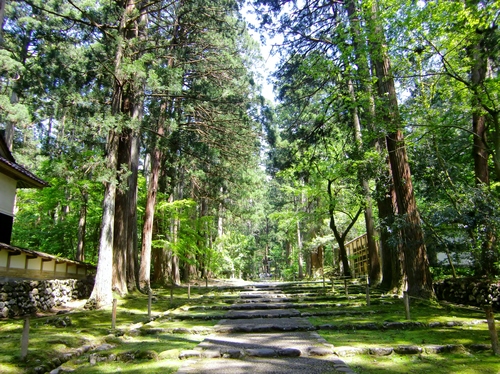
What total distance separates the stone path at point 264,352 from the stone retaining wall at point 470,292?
4.90 meters

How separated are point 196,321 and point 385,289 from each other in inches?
303

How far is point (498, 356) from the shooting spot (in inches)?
189

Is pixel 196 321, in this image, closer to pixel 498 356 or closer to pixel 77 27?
pixel 498 356

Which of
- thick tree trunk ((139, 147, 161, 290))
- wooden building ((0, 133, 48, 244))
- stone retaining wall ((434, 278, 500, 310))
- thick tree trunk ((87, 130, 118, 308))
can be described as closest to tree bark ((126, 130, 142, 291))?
thick tree trunk ((139, 147, 161, 290))

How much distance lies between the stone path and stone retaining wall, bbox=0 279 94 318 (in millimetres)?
6175

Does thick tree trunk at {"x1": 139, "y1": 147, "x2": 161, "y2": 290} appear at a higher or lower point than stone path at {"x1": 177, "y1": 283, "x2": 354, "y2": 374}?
higher

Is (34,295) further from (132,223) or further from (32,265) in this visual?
(132,223)

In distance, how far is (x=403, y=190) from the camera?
10.2 meters

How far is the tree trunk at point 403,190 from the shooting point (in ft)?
29.4

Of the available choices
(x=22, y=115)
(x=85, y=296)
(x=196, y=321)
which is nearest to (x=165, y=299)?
(x=85, y=296)

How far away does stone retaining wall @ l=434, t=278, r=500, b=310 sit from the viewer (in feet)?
29.0

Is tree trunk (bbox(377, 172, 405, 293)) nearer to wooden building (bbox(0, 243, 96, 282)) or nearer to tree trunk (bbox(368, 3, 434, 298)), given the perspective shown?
tree trunk (bbox(368, 3, 434, 298))

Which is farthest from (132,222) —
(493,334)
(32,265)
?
(493,334)

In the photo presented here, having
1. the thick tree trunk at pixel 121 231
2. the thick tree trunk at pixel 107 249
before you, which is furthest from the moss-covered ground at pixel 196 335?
the thick tree trunk at pixel 121 231
